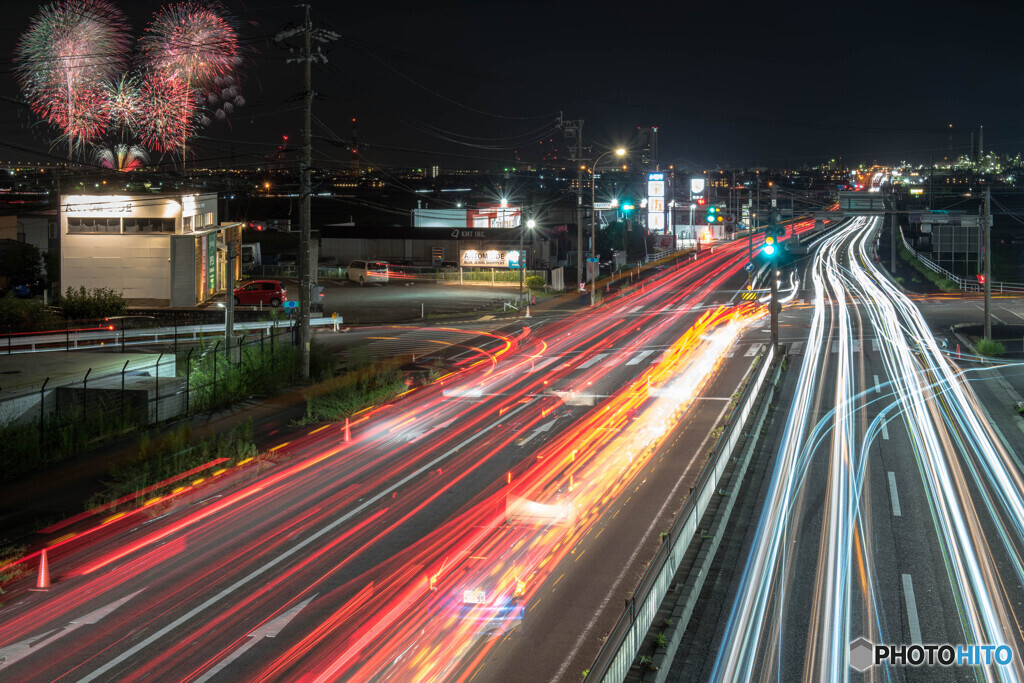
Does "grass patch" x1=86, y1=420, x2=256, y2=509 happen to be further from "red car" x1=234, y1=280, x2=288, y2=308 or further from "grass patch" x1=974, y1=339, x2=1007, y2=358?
"red car" x1=234, y1=280, x2=288, y2=308

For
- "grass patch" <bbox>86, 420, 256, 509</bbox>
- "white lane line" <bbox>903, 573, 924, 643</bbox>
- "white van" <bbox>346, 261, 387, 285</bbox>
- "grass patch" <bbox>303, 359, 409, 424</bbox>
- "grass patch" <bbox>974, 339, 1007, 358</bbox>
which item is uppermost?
"white van" <bbox>346, 261, 387, 285</bbox>

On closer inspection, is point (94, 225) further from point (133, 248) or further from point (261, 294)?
point (261, 294)

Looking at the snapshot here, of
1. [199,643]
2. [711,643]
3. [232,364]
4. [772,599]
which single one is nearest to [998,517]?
[772,599]

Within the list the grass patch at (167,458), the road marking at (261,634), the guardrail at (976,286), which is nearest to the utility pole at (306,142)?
the grass patch at (167,458)

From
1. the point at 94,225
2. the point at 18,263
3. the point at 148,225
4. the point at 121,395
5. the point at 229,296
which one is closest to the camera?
the point at 121,395

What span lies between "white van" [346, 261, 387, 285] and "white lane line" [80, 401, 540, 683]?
1866 inches

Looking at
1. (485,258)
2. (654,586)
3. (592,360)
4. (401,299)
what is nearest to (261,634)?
(654,586)

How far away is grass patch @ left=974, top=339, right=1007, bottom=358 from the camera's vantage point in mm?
31816

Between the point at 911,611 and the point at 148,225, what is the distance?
46.4m

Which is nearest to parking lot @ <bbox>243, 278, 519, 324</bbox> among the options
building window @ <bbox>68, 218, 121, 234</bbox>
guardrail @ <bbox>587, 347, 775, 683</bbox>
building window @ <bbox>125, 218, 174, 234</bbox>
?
building window @ <bbox>125, 218, 174, 234</bbox>

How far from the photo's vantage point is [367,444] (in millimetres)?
19812

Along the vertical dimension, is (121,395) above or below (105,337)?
below

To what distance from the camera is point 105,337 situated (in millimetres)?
32312

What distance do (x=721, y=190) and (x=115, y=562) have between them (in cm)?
18658
